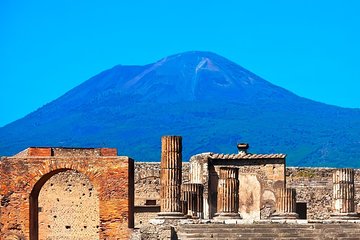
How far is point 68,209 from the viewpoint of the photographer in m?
53.6

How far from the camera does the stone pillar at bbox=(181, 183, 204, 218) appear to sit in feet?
148

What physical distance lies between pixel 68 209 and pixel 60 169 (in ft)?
43.7

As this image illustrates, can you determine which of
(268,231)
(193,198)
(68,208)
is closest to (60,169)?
(268,231)

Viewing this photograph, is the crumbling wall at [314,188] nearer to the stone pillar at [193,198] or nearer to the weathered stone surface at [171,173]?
the stone pillar at [193,198]

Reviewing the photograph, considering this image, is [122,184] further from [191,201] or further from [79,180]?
[79,180]

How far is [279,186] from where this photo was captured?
53.0 m

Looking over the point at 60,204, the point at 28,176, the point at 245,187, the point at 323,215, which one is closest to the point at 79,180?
the point at 60,204

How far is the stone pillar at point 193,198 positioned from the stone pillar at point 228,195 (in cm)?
191

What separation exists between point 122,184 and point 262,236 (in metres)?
4.39

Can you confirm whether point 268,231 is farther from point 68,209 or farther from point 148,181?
point 148,181

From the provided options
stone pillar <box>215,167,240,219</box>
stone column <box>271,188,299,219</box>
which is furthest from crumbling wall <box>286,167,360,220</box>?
stone pillar <box>215,167,240,219</box>

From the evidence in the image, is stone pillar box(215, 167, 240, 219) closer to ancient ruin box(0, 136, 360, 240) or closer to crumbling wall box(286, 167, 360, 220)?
ancient ruin box(0, 136, 360, 240)

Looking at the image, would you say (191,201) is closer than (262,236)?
No

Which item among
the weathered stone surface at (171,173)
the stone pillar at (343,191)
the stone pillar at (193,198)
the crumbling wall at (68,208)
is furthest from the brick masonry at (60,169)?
the crumbling wall at (68,208)
